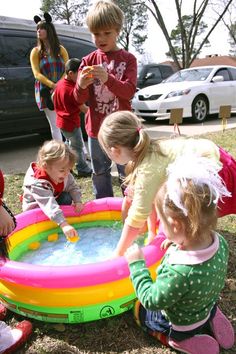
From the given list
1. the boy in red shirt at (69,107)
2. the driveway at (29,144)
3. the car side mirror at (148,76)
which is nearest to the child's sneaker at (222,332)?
the boy in red shirt at (69,107)

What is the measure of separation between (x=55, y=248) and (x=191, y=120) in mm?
6961

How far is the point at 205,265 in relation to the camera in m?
1.64

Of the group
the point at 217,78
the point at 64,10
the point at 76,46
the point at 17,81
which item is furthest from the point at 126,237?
the point at 64,10

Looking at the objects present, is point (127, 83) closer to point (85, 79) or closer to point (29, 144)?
point (85, 79)

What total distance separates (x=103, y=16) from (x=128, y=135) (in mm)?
1075

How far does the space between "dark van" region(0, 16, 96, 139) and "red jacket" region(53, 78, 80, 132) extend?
5.22ft

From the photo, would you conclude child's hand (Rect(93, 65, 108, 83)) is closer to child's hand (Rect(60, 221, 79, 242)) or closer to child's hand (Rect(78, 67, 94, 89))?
child's hand (Rect(78, 67, 94, 89))

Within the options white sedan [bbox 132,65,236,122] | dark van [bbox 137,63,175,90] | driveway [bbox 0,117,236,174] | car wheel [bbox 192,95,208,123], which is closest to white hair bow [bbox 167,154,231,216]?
driveway [bbox 0,117,236,174]

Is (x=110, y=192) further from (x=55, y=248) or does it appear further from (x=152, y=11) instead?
(x=152, y=11)

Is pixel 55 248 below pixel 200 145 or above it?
below

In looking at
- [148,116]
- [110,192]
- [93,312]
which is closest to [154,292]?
[93,312]

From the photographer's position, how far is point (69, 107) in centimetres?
449

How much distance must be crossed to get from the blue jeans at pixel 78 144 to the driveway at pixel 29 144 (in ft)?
2.97

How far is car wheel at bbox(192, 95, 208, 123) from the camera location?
29.8 ft
